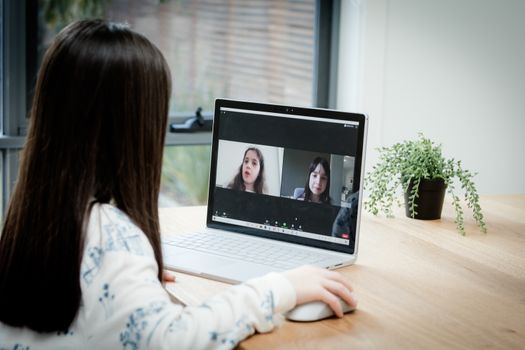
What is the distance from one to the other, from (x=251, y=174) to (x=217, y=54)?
1422 millimetres

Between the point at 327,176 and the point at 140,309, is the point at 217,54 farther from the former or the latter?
the point at 140,309

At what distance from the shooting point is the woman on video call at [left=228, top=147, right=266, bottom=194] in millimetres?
1614

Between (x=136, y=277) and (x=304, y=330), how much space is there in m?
0.28

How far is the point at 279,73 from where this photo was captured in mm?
3109

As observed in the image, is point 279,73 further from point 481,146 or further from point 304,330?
point 304,330

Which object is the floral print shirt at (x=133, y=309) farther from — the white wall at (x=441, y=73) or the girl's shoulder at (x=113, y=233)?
the white wall at (x=441, y=73)

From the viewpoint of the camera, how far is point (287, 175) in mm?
1582

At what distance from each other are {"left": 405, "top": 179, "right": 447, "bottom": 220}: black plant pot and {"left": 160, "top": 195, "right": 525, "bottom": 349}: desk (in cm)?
3

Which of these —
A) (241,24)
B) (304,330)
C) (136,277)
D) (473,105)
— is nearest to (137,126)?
(136,277)

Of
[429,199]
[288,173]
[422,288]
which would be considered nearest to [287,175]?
[288,173]

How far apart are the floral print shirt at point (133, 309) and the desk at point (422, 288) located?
5cm

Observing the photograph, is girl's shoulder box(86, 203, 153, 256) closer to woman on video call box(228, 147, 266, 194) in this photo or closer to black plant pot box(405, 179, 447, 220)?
woman on video call box(228, 147, 266, 194)

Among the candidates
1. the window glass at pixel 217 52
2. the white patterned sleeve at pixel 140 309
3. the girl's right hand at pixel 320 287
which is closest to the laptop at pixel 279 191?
the girl's right hand at pixel 320 287

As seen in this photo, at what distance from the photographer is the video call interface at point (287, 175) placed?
1.53m
